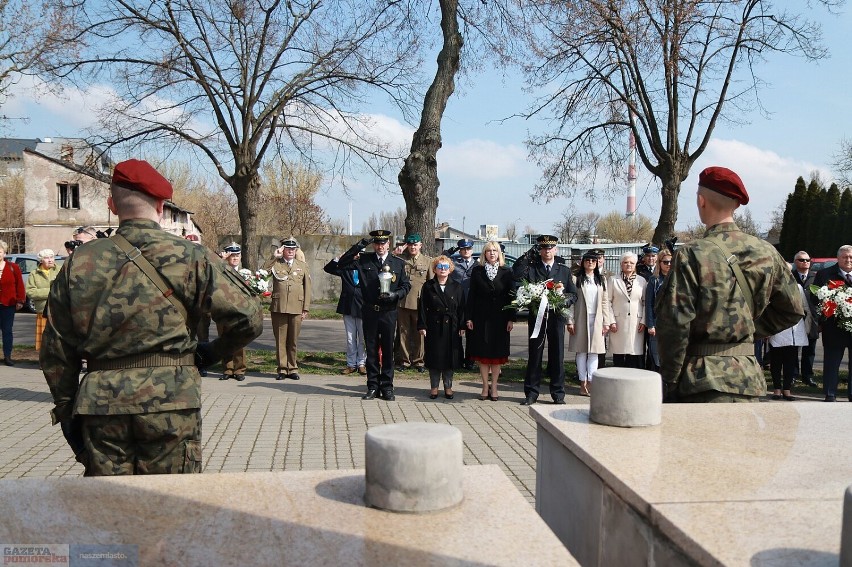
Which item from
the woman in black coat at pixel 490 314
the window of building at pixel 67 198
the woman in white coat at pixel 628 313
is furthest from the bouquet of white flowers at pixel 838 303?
the window of building at pixel 67 198

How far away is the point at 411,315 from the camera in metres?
12.7

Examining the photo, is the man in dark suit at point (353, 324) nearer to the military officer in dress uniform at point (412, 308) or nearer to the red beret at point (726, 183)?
the military officer in dress uniform at point (412, 308)

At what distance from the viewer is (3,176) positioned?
6775 cm

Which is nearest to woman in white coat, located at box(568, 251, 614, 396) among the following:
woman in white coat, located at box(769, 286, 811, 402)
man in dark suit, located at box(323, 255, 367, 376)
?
woman in white coat, located at box(769, 286, 811, 402)

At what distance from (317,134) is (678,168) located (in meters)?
9.22

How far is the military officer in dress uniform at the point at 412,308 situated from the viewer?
12.4m

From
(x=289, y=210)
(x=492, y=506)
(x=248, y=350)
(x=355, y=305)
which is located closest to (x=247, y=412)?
(x=355, y=305)

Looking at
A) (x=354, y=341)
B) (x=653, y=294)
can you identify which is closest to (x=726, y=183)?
(x=653, y=294)

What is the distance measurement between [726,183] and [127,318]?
3.37 meters

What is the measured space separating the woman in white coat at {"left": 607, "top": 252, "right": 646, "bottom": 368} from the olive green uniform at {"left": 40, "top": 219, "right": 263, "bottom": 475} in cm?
807

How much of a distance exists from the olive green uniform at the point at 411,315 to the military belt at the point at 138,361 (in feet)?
28.7

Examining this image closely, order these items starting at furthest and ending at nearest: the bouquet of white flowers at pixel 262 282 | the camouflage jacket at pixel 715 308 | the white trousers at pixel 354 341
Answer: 1. the white trousers at pixel 354 341
2. the bouquet of white flowers at pixel 262 282
3. the camouflage jacket at pixel 715 308

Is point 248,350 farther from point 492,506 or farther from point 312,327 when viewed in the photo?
A: point 492,506

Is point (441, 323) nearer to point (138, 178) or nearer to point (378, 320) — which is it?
point (378, 320)
